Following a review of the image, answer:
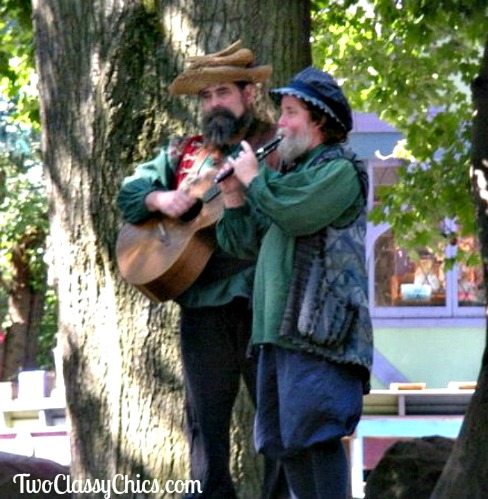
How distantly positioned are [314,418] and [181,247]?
1.03 meters

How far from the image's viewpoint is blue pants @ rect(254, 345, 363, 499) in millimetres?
5027

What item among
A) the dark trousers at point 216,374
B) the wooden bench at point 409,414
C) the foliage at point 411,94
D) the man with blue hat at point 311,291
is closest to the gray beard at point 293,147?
the man with blue hat at point 311,291

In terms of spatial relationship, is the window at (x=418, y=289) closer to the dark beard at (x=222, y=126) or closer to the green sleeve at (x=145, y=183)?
the green sleeve at (x=145, y=183)

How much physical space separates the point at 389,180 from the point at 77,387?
15458mm

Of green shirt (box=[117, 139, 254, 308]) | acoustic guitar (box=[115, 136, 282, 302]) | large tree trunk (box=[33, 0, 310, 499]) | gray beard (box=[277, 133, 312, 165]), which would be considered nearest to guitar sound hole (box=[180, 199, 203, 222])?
acoustic guitar (box=[115, 136, 282, 302])

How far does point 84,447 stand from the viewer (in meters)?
6.76

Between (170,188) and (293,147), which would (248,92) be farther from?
(293,147)

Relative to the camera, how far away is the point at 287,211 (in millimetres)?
5047

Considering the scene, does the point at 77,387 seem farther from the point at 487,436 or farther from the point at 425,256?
the point at 425,256

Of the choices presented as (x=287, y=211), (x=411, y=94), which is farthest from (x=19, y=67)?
(x=287, y=211)

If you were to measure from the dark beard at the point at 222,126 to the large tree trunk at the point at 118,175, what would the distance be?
957 mm

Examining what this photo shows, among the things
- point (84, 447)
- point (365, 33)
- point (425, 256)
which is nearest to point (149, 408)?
point (84, 447)

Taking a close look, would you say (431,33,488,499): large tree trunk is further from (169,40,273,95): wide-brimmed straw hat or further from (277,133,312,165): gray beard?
(277,133,312,165): gray beard

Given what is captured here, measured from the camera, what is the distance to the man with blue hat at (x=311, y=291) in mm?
5043
